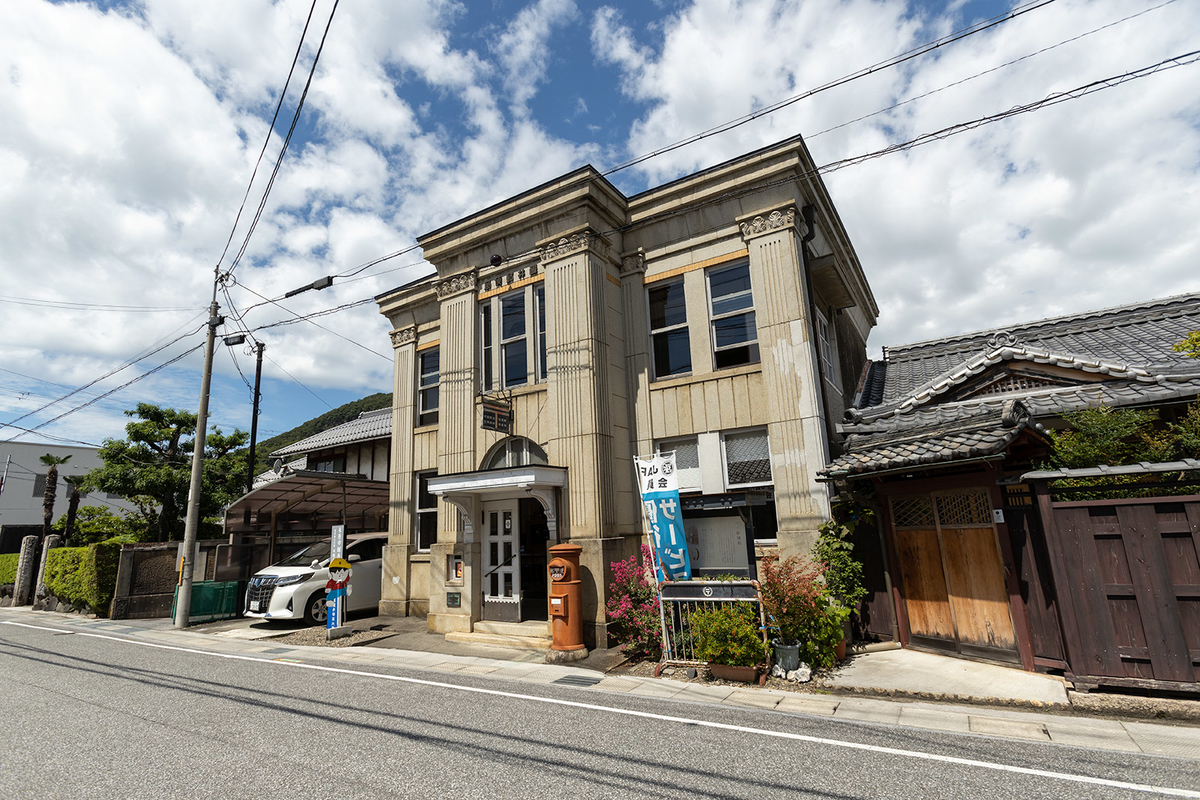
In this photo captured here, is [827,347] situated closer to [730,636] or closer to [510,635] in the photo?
[730,636]

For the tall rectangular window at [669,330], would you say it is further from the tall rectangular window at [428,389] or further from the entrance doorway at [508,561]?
the tall rectangular window at [428,389]

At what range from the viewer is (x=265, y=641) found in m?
12.4

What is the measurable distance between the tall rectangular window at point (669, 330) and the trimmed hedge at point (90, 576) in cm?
1685

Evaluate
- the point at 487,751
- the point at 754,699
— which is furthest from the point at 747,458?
the point at 487,751

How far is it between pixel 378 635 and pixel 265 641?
2.41 metres

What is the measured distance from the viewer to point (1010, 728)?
586 cm

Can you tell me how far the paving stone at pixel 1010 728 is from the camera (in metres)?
5.63

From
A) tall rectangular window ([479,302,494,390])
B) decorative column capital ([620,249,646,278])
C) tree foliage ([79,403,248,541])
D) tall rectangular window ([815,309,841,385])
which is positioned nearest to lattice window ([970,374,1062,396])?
tall rectangular window ([815,309,841,385])

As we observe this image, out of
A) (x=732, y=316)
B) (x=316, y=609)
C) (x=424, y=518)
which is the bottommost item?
(x=316, y=609)

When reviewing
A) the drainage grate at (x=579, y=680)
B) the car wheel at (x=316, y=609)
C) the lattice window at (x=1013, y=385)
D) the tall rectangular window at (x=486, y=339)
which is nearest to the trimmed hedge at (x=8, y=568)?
the car wheel at (x=316, y=609)

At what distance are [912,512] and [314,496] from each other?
1563 centimetres

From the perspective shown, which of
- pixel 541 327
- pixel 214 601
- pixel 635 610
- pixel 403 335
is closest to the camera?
pixel 635 610

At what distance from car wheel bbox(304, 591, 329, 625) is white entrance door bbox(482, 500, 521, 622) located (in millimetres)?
4792

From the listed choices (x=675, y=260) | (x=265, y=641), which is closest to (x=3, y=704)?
(x=265, y=641)
